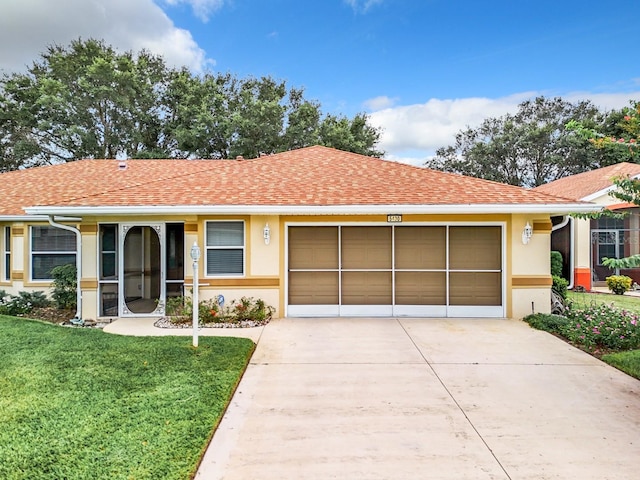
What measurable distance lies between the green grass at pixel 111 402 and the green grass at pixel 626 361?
555 centimetres

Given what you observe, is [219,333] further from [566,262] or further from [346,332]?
[566,262]

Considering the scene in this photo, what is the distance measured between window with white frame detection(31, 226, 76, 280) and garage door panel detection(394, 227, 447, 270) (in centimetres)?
902

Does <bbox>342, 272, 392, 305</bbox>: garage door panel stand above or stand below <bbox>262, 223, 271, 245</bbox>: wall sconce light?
below

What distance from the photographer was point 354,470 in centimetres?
304

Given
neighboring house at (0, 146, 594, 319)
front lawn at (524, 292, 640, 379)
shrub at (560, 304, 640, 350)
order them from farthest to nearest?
neighboring house at (0, 146, 594, 319) → shrub at (560, 304, 640, 350) → front lawn at (524, 292, 640, 379)

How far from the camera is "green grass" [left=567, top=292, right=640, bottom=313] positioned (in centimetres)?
945

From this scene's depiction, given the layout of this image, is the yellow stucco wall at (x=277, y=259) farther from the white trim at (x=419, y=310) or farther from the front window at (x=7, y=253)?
the front window at (x=7, y=253)

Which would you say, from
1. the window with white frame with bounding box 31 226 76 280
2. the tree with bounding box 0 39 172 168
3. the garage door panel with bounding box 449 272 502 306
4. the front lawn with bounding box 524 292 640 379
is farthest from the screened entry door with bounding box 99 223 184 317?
the tree with bounding box 0 39 172 168

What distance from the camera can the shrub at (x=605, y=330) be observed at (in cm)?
638

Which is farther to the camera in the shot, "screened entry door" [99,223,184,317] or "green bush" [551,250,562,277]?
"green bush" [551,250,562,277]

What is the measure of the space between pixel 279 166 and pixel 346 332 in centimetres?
575

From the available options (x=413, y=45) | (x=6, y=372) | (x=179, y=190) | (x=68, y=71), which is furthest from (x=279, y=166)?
(x=68, y=71)

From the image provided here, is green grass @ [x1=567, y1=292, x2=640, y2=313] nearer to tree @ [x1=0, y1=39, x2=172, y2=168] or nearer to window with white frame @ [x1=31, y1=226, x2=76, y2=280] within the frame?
window with white frame @ [x1=31, y1=226, x2=76, y2=280]

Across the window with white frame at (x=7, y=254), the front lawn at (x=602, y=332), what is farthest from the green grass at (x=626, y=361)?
the window with white frame at (x=7, y=254)
